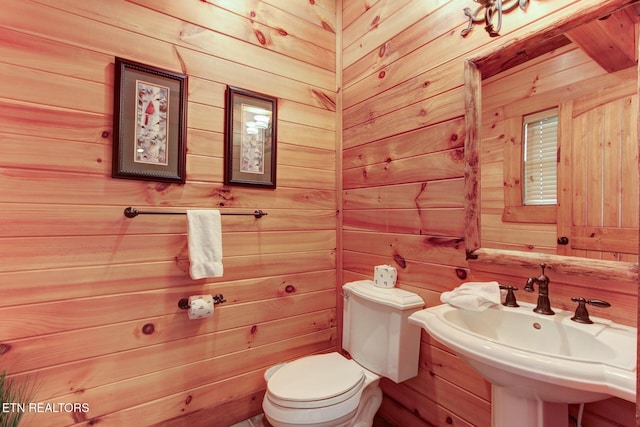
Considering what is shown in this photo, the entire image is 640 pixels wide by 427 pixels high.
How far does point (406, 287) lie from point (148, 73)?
65.6 inches

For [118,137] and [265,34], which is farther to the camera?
[265,34]

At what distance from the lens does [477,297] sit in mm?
1123

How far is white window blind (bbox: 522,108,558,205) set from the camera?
3.63 ft

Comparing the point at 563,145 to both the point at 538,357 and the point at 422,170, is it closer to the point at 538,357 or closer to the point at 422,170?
the point at 422,170

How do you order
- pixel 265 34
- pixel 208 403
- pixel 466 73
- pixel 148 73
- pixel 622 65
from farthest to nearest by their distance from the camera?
pixel 265 34 < pixel 208 403 < pixel 148 73 < pixel 466 73 < pixel 622 65

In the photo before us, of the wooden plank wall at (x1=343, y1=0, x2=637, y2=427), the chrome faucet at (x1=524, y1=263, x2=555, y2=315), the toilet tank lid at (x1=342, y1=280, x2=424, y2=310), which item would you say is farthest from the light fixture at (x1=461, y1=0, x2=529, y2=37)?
the toilet tank lid at (x1=342, y1=280, x2=424, y2=310)

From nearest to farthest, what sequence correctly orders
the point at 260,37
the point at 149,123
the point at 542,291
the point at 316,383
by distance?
the point at 542,291 < the point at 316,383 < the point at 149,123 < the point at 260,37

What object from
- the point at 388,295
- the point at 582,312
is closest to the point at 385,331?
the point at 388,295

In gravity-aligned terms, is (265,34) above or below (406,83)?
above

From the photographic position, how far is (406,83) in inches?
64.4

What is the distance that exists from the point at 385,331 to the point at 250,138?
126 cm

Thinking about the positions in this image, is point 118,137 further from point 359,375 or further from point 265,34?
point 359,375

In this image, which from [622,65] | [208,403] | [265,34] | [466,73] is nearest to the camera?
[622,65]

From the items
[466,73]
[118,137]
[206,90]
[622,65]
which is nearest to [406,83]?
[466,73]
